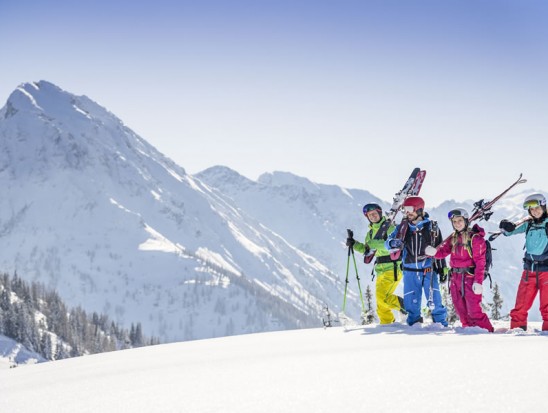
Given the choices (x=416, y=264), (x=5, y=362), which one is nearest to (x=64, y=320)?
(x=5, y=362)

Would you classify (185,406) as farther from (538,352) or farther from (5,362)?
(5,362)

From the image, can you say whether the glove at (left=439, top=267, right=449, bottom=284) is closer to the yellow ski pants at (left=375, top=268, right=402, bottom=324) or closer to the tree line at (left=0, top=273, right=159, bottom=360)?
the yellow ski pants at (left=375, top=268, right=402, bottom=324)

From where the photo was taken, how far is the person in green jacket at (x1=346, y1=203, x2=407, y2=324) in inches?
397

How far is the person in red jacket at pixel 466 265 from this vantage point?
8.88 metres

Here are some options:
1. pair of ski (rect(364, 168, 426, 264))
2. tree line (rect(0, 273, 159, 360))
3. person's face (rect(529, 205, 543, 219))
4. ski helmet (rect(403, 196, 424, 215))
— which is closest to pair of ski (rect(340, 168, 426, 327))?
pair of ski (rect(364, 168, 426, 264))

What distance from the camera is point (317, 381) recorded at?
13.7 ft

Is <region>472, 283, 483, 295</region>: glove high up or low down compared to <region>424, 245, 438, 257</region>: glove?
down

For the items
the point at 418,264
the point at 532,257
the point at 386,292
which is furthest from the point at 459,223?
the point at 386,292

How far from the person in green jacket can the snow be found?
12.3ft

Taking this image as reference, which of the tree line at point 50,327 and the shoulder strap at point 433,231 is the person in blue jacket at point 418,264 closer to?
the shoulder strap at point 433,231

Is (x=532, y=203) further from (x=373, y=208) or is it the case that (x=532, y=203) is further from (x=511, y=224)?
(x=373, y=208)

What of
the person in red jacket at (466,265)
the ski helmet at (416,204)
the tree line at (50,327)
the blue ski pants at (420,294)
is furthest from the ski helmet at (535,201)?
the tree line at (50,327)

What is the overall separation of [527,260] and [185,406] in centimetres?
690

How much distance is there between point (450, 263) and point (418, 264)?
0.57m
